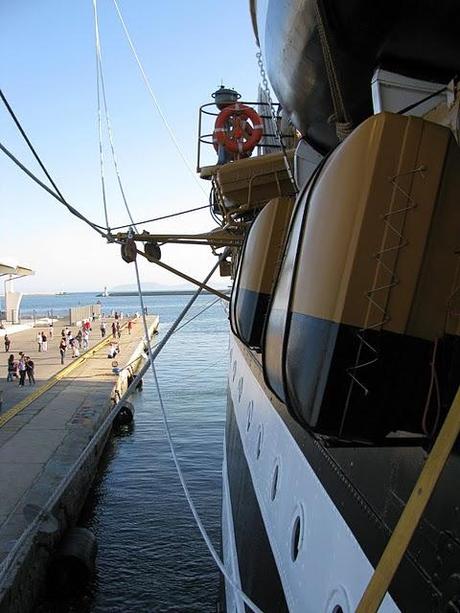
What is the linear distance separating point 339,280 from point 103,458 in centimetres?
2046

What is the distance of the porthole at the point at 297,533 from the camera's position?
441 centimetres

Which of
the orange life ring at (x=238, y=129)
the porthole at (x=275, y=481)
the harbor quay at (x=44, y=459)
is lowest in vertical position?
the harbor quay at (x=44, y=459)

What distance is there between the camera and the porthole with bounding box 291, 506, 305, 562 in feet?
14.5

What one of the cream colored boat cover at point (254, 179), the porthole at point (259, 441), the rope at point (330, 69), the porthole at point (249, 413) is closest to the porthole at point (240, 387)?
the porthole at point (249, 413)

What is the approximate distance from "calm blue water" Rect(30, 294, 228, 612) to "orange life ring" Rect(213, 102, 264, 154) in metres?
9.46

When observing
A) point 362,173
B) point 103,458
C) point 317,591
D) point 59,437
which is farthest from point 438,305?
point 103,458

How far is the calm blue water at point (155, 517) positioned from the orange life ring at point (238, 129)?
946cm

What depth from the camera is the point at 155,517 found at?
16.2m

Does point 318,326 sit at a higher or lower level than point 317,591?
higher

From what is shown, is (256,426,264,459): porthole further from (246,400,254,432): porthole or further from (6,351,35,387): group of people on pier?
(6,351,35,387): group of people on pier

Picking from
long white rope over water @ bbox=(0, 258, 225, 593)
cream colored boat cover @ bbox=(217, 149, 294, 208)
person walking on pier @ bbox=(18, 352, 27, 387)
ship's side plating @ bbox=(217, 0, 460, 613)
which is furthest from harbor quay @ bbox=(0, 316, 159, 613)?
cream colored boat cover @ bbox=(217, 149, 294, 208)

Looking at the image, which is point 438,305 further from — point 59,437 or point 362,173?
point 59,437

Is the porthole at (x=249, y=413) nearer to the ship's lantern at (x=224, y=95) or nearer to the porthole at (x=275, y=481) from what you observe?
the porthole at (x=275, y=481)

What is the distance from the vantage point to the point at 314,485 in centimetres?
447
